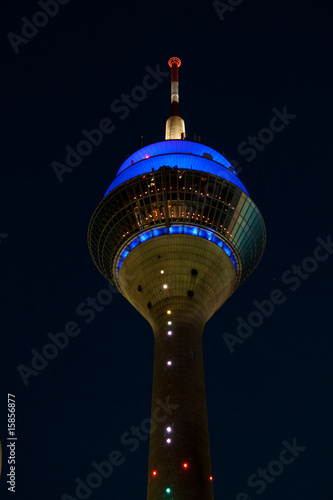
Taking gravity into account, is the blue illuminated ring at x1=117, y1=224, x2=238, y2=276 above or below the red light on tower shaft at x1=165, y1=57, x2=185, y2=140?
below

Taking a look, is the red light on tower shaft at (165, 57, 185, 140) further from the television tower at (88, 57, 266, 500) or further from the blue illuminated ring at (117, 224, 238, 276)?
the blue illuminated ring at (117, 224, 238, 276)

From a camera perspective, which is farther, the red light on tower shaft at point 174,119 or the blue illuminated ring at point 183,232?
the red light on tower shaft at point 174,119

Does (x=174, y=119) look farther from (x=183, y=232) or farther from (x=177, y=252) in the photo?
(x=177, y=252)

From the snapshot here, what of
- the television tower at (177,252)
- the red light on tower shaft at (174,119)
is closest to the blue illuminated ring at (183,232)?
the television tower at (177,252)

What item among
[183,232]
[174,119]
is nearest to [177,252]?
[183,232]

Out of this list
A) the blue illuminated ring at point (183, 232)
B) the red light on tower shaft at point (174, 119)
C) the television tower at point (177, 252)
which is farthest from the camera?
the red light on tower shaft at point (174, 119)

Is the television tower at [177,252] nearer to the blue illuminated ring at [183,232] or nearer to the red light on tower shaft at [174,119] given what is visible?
the blue illuminated ring at [183,232]

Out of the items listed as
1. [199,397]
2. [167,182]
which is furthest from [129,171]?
[199,397]

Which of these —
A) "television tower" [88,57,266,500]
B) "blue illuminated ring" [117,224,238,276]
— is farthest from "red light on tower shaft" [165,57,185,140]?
"blue illuminated ring" [117,224,238,276]
